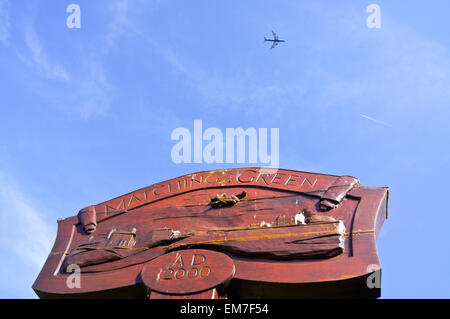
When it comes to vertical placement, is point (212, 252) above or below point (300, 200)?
below

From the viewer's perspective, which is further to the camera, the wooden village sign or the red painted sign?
the red painted sign

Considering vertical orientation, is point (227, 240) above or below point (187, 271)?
above

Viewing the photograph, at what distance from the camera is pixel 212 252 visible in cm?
671

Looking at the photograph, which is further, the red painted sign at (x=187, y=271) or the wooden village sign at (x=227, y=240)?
the red painted sign at (x=187, y=271)

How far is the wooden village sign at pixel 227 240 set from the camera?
6.16 metres

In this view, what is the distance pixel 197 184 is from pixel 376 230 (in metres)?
2.82

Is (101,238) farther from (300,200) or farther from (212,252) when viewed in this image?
(300,200)

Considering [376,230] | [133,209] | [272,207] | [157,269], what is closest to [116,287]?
[157,269]

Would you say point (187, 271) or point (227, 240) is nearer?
point (187, 271)

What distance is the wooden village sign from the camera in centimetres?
616

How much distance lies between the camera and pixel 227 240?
6777 millimetres

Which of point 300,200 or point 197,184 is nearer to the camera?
point 300,200
